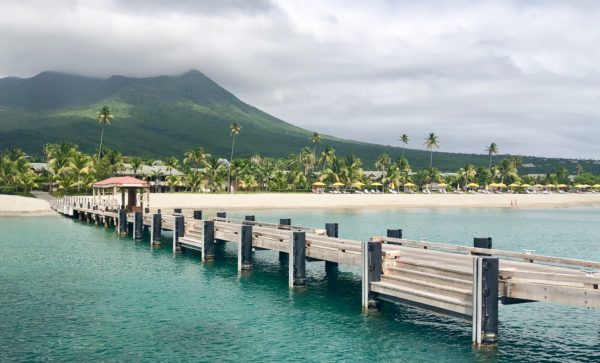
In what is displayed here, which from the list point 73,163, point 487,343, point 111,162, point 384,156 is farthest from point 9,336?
point 384,156

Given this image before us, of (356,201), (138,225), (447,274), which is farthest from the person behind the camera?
(356,201)

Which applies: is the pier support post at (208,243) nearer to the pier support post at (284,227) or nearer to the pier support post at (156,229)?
the pier support post at (284,227)

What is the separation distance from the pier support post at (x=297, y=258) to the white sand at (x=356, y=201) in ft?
217

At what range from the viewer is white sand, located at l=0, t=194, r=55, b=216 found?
75.3m

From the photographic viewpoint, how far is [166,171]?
5187 inches

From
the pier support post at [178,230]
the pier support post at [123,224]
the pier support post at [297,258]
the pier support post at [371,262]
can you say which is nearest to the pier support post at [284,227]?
the pier support post at [178,230]

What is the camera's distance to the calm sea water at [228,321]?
16.3 metres

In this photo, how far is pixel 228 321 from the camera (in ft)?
64.7

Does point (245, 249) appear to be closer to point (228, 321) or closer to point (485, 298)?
point (228, 321)

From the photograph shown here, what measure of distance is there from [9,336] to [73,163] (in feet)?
296

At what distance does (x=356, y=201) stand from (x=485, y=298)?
97.3m

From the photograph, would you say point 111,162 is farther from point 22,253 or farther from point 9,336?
point 9,336

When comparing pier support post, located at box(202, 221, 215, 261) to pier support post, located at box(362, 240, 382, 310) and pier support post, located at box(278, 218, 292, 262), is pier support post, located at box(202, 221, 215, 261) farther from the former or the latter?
pier support post, located at box(362, 240, 382, 310)

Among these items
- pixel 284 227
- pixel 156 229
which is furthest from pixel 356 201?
pixel 284 227
